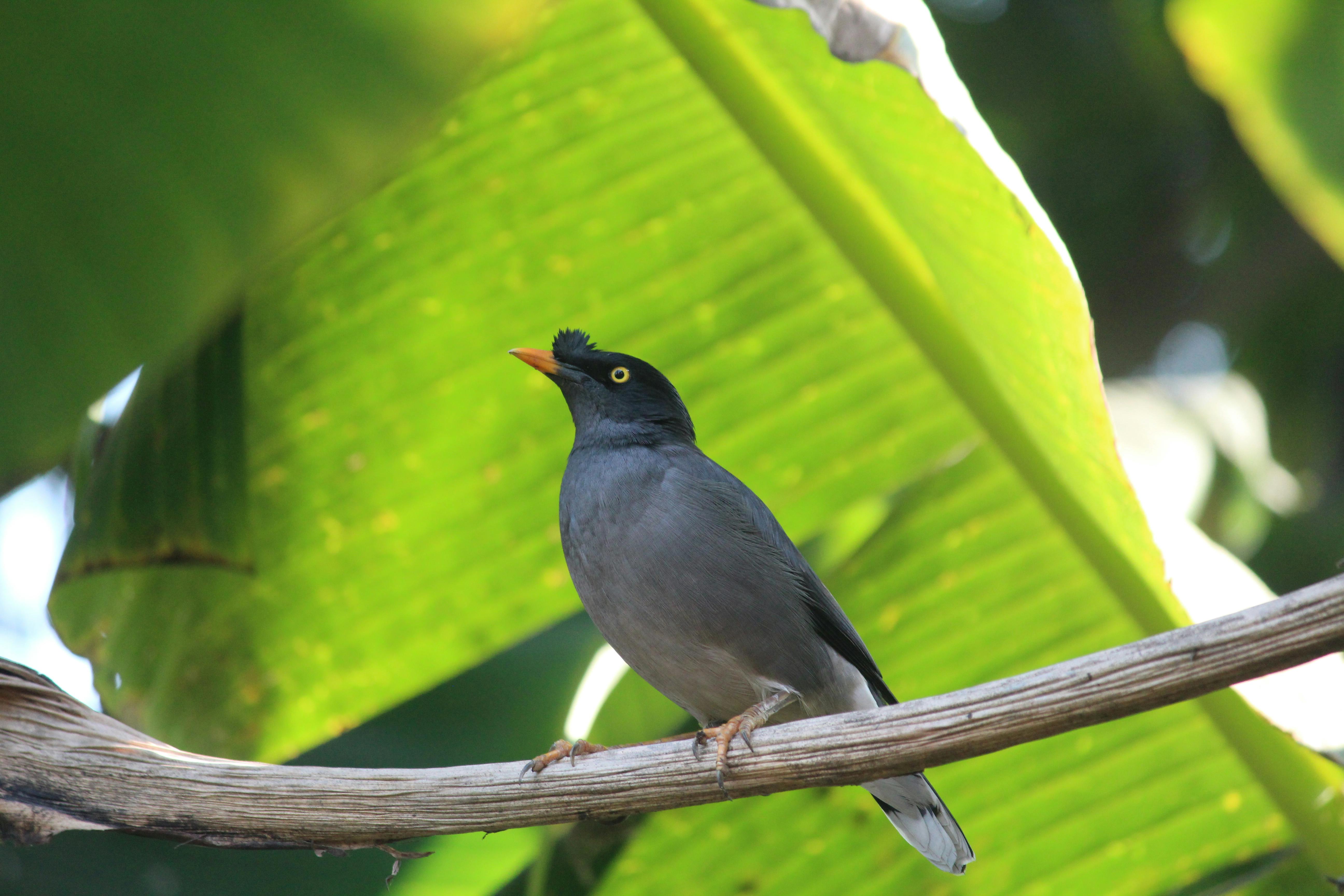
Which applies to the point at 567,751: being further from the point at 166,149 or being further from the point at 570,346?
the point at 166,149

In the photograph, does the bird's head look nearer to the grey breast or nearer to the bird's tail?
the grey breast

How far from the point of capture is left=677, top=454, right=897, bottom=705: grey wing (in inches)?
106

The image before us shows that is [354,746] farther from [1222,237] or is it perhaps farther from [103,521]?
[1222,237]

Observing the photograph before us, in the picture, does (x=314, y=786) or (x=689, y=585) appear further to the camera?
(x=689, y=585)

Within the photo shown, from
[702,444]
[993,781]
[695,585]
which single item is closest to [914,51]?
[695,585]

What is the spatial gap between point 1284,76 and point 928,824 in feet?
7.14

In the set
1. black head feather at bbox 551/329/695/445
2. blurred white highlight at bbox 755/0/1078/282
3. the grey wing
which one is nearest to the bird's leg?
the grey wing

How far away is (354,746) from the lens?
10.8 ft

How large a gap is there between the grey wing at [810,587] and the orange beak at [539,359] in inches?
17.6

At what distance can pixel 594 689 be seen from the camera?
12.0ft

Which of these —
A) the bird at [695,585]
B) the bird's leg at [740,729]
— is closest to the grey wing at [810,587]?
the bird at [695,585]

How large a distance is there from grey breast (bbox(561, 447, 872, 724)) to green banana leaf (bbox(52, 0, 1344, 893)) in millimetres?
540

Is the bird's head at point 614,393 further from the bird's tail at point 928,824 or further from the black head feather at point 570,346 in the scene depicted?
the bird's tail at point 928,824

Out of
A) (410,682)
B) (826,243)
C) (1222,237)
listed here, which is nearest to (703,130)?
(826,243)
